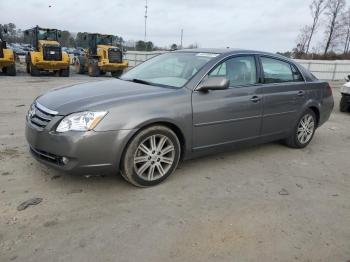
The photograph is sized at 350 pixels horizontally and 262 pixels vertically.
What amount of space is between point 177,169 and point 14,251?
236cm

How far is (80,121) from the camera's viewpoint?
12.2 feet

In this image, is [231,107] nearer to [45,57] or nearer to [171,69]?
[171,69]

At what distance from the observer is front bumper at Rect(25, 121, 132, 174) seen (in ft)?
12.1

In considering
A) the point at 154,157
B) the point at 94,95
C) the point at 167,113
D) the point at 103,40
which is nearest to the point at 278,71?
the point at 167,113

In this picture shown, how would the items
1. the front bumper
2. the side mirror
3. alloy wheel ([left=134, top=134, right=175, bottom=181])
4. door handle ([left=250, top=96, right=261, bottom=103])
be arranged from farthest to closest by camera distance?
door handle ([left=250, top=96, right=261, bottom=103]), the side mirror, alloy wheel ([left=134, top=134, right=175, bottom=181]), the front bumper

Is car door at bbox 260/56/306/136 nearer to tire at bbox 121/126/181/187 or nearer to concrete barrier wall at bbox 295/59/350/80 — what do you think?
tire at bbox 121/126/181/187

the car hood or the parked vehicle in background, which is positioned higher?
the car hood

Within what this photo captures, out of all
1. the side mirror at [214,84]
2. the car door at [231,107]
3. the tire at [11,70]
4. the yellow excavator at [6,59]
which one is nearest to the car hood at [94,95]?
the side mirror at [214,84]

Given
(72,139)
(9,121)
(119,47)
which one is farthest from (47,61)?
(72,139)

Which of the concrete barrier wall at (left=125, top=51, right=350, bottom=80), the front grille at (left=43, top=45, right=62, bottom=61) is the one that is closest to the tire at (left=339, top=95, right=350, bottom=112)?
the front grille at (left=43, top=45, right=62, bottom=61)

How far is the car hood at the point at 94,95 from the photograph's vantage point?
384cm

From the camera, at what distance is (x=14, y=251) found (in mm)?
2908

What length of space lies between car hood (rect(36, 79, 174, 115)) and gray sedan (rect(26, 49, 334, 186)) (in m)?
0.01

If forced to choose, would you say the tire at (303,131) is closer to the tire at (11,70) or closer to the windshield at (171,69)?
the windshield at (171,69)
